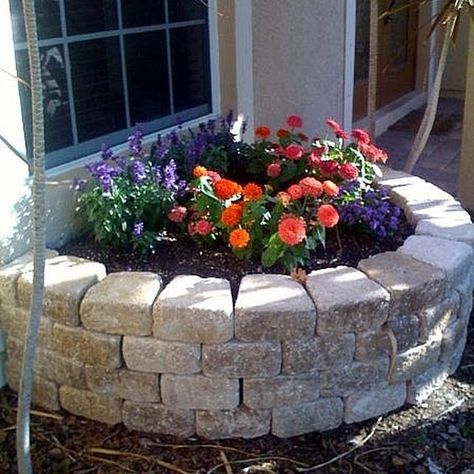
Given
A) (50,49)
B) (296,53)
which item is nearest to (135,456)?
(50,49)

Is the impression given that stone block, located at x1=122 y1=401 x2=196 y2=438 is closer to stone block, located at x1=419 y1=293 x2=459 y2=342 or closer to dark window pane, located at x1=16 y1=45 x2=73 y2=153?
stone block, located at x1=419 y1=293 x2=459 y2=342

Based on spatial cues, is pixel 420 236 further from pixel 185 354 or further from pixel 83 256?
pixel 83 256

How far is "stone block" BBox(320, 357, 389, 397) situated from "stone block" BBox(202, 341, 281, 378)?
18 cm

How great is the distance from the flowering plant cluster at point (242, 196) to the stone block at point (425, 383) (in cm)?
53

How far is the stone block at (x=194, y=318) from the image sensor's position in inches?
80.7

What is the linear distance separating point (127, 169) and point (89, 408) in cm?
91

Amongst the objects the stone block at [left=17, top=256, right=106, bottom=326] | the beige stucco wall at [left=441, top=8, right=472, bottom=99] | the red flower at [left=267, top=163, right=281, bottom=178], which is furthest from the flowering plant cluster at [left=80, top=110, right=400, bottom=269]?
the beige stucco wall at [left=441, top=8, right=472, bottom=99]

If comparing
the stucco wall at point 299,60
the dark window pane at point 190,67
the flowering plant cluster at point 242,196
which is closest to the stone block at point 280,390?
the flowering plant cluster at point 242,196

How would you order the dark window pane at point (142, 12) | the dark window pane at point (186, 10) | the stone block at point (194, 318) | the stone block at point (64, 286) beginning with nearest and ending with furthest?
1. the stone block at point (194, 318)
2. the stone block at point (64, 286)
3. the dark window pane at point (142, 12)
4. the dark window pane at point (186, 10)

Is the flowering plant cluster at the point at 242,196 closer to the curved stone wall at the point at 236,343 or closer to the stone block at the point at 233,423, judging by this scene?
the curved stone wall at the point at 236,343

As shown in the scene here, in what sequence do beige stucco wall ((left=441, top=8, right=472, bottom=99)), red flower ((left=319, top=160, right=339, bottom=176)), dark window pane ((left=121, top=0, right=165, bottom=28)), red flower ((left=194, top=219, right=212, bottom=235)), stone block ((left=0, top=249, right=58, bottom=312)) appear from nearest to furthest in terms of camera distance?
stone block ((left=0, top=249, right=58, bottom=312)), red flower ((left=194, top=219, right=212, bottom=235)), red flower ((left=319, top=160, right=339, bottom=176)), dark window pane ((left=121, top=0, right=165, bottom=28)), beige stucco wall ((left=441, top=8, right=472, bottom=99))

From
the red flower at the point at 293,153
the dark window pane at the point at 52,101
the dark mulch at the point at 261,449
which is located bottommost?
the dark mulch at the point at 261,449

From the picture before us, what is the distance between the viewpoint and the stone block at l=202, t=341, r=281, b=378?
6.82ft

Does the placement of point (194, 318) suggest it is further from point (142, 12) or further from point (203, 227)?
point (142, 12)
